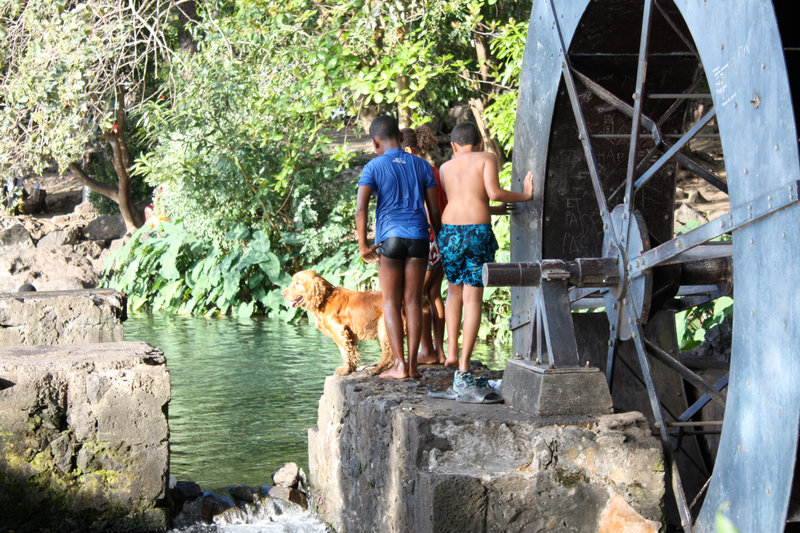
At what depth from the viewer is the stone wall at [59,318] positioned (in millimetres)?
5902

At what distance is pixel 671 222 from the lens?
6055 millimetres

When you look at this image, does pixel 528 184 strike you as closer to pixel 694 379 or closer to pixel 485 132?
pixel 694 379

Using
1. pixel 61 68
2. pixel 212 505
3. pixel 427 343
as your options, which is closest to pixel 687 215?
pixel 427 343

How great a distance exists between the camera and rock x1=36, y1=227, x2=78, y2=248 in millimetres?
19237

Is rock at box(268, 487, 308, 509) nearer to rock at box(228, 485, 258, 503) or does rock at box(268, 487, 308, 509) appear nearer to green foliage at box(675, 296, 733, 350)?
rock at box(228, 485, 258, 503)

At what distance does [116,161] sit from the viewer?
2006 centimetres

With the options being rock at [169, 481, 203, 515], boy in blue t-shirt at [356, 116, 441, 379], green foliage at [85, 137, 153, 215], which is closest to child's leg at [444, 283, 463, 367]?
boy in blue t-shirt at [356, 116, 441, 379]

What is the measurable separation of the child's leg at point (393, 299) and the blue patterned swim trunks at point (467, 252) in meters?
0.28

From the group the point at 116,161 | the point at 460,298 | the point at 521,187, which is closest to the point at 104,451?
the point at 460,298

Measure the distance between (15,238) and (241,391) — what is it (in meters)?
12.0

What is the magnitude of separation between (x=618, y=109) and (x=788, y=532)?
116 inches

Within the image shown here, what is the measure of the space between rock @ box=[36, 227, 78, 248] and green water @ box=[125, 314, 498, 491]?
595cm

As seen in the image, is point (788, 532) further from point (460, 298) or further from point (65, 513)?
point (65, 513)

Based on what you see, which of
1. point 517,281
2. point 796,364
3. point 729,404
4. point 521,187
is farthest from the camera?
point 521,187
